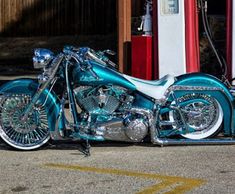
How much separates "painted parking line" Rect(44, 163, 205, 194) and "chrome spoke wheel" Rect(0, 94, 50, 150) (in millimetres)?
726

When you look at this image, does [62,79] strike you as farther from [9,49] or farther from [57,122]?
[9,49]

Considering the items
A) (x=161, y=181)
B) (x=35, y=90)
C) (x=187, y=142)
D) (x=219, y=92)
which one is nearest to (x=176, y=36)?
(x=219, y=92)

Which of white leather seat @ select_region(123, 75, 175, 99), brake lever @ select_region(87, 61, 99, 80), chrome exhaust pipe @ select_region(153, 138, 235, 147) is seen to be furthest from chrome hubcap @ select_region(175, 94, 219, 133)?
brake lever @ select_region(87, 61, 99, 80)

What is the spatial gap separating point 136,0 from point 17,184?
703cm

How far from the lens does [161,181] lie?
609 centimetres

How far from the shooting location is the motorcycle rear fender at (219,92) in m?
7.45

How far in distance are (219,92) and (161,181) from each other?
1806mm

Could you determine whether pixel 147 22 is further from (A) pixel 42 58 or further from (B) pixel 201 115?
(A) pixel 42 58

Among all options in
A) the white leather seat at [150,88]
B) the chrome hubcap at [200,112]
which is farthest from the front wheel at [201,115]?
the white leather seat at [150,88]

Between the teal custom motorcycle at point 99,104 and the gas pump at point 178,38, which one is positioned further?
the gas pump at point 178,38

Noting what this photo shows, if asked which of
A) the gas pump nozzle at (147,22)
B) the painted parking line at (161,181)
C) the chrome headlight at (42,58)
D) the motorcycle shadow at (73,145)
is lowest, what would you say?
the painted parking line at (161,181)

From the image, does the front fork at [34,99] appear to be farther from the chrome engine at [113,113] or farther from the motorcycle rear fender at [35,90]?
the chrome engine at [113,113]

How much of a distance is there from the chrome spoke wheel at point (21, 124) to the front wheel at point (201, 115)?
1.59 m

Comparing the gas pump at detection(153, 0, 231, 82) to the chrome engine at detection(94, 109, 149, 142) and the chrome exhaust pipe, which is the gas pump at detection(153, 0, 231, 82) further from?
the chrome engine at detection(94, 109, 149, 142)
